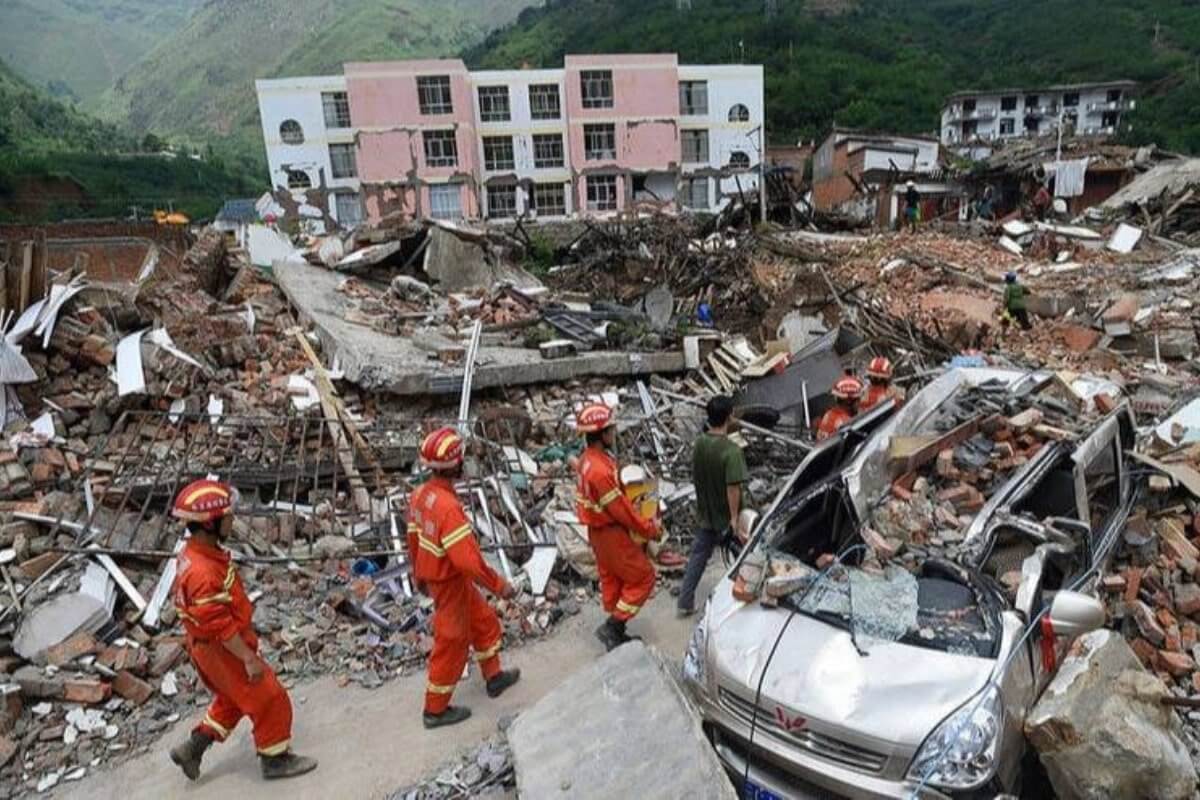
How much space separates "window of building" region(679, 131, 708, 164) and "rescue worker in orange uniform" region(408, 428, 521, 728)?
40459 mm

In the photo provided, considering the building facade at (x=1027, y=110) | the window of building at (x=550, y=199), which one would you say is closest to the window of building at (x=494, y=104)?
the window of building at (x=550, y=199)

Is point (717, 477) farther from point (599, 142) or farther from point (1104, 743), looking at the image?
point (599, 142)

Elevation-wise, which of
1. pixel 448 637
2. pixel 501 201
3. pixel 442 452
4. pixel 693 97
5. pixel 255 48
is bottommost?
pixel 501 201

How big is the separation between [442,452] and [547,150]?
1553 inches

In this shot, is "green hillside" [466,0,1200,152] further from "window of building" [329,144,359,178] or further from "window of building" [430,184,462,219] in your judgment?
"window of building" [329,144,359,178]

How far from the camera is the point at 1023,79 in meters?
62.5

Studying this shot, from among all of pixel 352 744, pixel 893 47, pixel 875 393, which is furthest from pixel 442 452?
pixel 893 47

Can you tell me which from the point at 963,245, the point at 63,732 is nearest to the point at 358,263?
the point at 63,732

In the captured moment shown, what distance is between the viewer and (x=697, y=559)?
4.96 meters

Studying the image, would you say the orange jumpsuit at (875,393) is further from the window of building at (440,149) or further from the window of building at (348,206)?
the window of building at (348,206)

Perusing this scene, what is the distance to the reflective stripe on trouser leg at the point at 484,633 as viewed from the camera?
405 cm

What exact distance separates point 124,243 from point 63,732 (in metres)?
19.6

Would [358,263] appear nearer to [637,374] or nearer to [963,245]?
[637,374]

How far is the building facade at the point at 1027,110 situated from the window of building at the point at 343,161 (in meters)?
43.7
